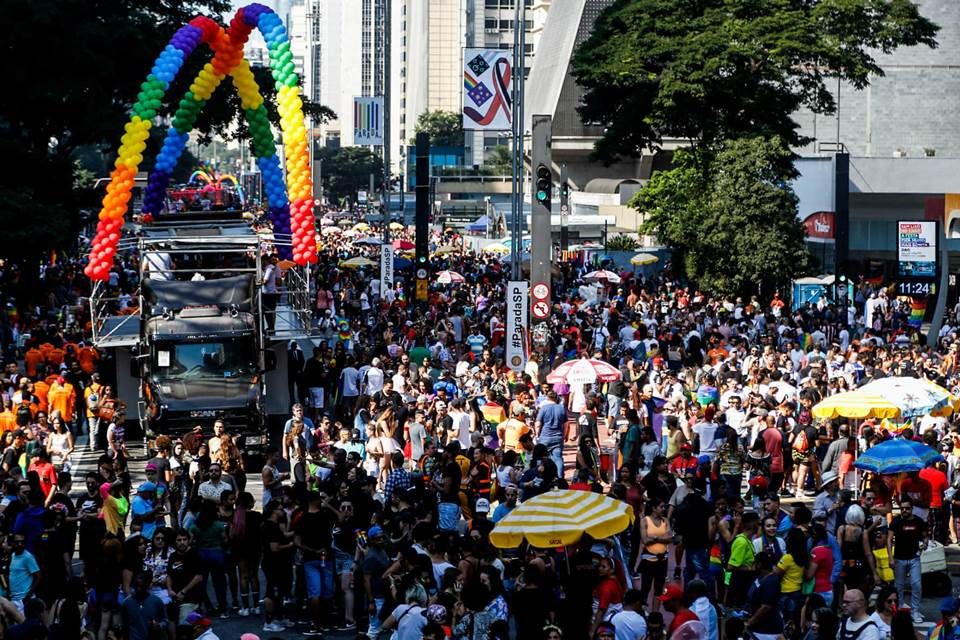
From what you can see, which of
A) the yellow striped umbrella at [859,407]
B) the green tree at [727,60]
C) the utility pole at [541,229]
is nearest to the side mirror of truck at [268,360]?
the yellow striped umbrella at [859,407]

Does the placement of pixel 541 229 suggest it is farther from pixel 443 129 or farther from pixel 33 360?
pixel 443 129

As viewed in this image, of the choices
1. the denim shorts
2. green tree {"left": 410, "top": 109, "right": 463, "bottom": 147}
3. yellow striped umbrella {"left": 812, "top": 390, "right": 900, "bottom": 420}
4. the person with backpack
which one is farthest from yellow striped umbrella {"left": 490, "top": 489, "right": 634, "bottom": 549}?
green tree {"left": 410, "top": 109, "right": 463, "bottom": 147}

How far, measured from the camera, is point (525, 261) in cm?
5738

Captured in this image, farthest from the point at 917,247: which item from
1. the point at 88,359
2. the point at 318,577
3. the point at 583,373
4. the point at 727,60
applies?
the point at 318,577

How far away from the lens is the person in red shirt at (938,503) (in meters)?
18.8

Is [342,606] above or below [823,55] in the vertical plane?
below

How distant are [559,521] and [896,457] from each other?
203 inches

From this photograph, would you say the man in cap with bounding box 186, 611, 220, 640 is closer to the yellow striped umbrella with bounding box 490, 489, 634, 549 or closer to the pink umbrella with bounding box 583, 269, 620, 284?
the yellow striped umbrella with bounding box 490, 489, 634, 549

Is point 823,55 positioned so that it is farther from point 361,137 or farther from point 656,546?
point 656,546

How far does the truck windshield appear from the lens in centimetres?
2445

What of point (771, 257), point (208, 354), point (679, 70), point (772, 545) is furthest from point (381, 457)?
point (679, 70)

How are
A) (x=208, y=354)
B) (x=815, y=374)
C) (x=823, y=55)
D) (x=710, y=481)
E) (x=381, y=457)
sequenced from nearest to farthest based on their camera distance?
(x=710, y=481) → (x=381, y=457) → (x=208, y=354) → (x=815, y=374) → (x=823, y=55)

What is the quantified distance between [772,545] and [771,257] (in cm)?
3507

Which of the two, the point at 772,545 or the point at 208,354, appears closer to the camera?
the point at 772,545
